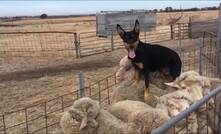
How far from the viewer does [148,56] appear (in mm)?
4910

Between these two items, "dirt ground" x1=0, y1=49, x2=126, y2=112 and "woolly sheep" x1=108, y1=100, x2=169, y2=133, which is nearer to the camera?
"woolly sheep" x1=108, y1=100, x2=169, y2=133

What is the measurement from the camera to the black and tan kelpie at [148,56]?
190 inches

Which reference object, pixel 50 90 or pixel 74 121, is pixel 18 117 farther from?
pixel 74 121

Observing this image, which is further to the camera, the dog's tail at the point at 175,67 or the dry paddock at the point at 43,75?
the dry paddock at the point at 43,75

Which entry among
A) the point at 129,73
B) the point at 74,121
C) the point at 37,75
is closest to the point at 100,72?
the point at 37,75

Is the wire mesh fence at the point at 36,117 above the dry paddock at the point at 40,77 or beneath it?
above

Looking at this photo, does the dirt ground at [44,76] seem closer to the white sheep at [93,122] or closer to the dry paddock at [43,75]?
the dry paddock at [43,75]

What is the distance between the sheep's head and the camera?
297 centimetres

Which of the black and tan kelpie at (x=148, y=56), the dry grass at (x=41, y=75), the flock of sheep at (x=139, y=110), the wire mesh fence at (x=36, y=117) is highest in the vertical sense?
the black and tan kelpie at (x=148, y=56)

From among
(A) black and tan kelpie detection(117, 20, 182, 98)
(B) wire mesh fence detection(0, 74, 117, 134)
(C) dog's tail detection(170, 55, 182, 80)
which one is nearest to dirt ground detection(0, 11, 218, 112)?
(B) wire mesh fence detection(0, 74, 117, 134)

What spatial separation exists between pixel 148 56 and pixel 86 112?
6.77 ft

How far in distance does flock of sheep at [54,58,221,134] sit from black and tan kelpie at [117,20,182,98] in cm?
11

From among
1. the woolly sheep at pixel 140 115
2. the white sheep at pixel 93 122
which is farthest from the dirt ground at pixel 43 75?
the white sheep at pixel 93 122

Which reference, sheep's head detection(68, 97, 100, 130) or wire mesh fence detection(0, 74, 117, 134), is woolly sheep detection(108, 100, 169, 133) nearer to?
sheep's head detection(68, 97, 100, 130)
